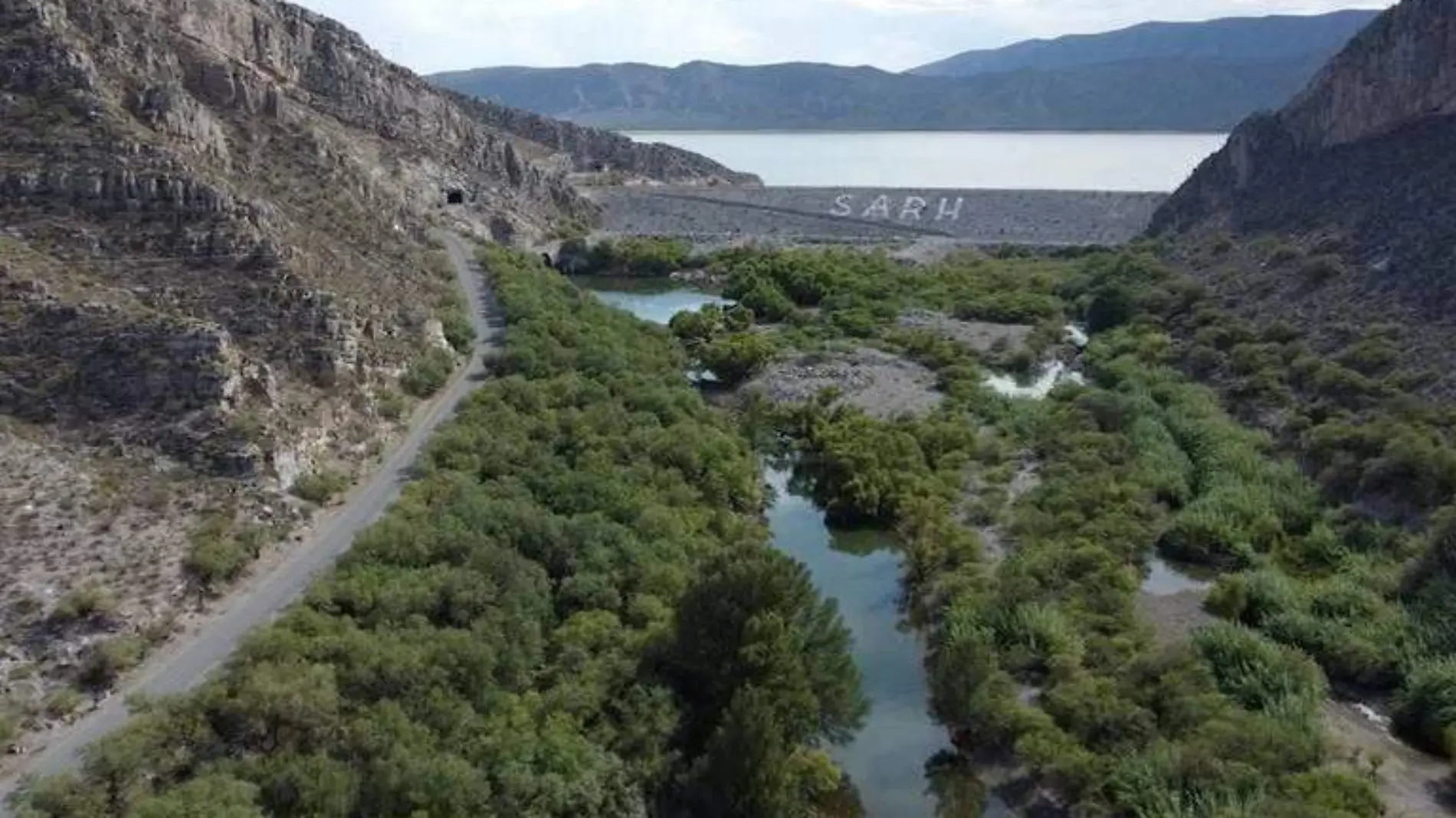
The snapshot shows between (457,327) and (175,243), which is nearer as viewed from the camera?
(175,243)

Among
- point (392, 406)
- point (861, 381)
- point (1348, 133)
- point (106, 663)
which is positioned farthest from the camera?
point (1348, 133)

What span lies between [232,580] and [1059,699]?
2113 cm

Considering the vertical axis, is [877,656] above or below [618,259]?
below

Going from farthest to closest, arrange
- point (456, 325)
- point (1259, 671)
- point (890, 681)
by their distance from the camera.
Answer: point (456, 325) < point (890, 681) < point (1259, 671)

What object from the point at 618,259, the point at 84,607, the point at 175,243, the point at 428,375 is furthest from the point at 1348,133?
the point at 84,607

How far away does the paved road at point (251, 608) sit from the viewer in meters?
24.8

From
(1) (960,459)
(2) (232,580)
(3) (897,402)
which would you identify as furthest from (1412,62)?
(2) (232,580)

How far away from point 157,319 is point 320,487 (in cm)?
759

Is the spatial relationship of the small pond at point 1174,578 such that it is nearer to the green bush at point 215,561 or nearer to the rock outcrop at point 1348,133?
the green bush at point 215,561

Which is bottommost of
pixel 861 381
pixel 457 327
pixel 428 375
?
pixel 861 381

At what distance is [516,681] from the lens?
2912 centimetres

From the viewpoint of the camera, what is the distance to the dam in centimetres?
12156

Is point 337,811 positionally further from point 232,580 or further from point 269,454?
point 269,454

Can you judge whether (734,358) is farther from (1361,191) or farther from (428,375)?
(1361,191)
